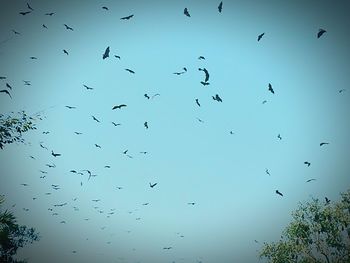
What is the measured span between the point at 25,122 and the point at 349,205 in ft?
96.2

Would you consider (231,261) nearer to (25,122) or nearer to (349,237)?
(349,237)

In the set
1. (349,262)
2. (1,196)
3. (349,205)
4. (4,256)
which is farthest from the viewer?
(349,205)

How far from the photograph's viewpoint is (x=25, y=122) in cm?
1048

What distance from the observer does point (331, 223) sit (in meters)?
24.3

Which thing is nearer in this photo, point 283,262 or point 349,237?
point 349,237

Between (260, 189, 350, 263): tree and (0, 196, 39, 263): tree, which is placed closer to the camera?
(0, 196, 39, 263): tree

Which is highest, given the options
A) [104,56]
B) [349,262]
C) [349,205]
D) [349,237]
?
[104,56]

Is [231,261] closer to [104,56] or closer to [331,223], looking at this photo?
[331,223]

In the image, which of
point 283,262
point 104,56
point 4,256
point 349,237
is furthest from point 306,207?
point 4,256

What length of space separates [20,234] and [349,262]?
105 ft

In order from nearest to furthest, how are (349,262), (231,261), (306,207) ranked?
(349,262)
(306,207)
(231,261)

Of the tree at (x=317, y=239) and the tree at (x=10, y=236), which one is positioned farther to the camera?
the tree at (x=317, y=239)

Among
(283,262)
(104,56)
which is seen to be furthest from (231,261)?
(104,56)

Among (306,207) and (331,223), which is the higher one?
(306,207)
